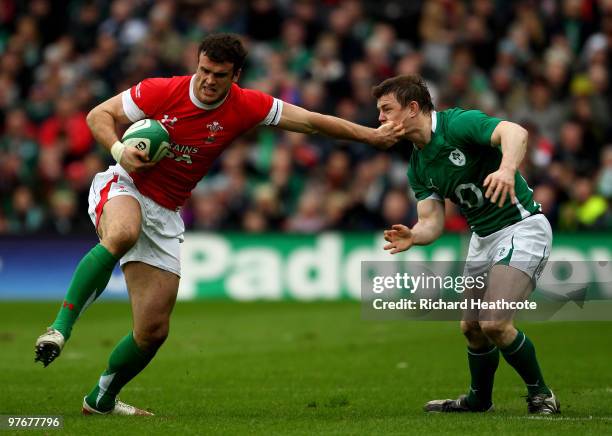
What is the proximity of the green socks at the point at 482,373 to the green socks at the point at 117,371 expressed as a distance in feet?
8.08

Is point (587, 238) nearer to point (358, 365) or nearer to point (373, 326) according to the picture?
point (373, 326)

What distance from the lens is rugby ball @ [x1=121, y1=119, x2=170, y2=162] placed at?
846cm

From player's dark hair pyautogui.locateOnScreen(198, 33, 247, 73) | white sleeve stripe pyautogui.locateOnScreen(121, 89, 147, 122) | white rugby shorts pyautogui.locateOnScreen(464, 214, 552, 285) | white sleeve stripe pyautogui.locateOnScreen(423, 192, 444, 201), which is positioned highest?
player's dark hair pyautogui.locateOnScreen(198, 33, 247, 73)

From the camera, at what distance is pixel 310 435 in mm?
7633

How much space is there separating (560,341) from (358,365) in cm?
310

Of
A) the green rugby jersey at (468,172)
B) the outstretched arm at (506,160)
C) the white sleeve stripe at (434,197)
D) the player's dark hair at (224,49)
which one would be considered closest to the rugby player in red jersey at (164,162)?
the player's dark hair at (224,49)

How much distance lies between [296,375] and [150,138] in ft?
12.2

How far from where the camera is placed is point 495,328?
8461 millimetres

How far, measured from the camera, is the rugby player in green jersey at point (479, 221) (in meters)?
8.56

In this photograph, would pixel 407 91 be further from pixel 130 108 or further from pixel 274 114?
pixel 130 108

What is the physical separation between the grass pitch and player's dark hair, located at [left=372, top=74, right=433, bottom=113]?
2.33 meters

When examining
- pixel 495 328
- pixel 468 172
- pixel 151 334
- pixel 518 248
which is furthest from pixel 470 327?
pixel 151 334

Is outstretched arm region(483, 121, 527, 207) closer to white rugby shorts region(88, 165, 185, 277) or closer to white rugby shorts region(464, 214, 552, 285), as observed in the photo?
white rugby shorts region(464, 214, 552, 285)

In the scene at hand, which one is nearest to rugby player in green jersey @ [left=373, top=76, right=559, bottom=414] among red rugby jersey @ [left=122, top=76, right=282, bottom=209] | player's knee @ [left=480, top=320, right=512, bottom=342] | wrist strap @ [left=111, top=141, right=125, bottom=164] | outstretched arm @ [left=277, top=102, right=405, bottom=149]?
player's knee @ [left=480, top=320, right=512, bottom=342]
